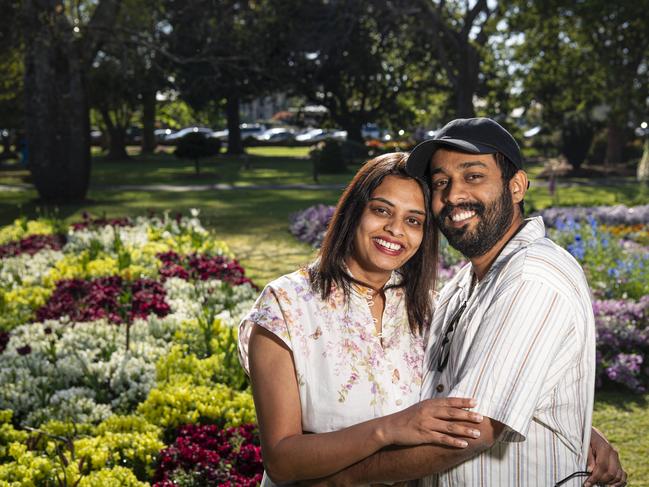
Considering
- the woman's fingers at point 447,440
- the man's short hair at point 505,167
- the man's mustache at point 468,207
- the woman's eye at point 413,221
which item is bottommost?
the woman's fingers at point 447,440

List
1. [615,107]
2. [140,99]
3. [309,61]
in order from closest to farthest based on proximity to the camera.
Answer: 1. [615,107]
2. [309,61]
3. [140,99]

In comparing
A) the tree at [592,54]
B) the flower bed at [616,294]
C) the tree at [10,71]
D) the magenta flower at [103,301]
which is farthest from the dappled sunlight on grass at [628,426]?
the tree at [592,54]

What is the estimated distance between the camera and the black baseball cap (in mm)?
2213

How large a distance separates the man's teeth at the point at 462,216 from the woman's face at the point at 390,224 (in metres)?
0.18

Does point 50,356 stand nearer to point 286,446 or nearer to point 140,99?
point 286,446

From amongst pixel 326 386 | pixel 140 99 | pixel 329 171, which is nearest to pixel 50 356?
pixel 326 386

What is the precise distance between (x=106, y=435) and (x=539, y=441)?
2.68 metres

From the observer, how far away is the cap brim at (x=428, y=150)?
2.21 meters

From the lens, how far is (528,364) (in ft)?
6.20

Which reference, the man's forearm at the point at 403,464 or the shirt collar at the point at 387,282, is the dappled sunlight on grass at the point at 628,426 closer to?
the shirt collar at the point at 387,282

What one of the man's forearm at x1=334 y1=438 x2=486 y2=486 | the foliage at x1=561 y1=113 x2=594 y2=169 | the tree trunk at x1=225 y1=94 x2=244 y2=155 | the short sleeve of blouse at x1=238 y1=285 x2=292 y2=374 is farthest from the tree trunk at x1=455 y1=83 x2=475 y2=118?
the man's forearm at x1=334 y1=438 x2=486 y2=486

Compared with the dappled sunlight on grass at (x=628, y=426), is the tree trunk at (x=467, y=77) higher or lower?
higher

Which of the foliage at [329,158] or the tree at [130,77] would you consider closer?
the tree at [130,77]

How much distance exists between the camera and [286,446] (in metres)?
2.18
